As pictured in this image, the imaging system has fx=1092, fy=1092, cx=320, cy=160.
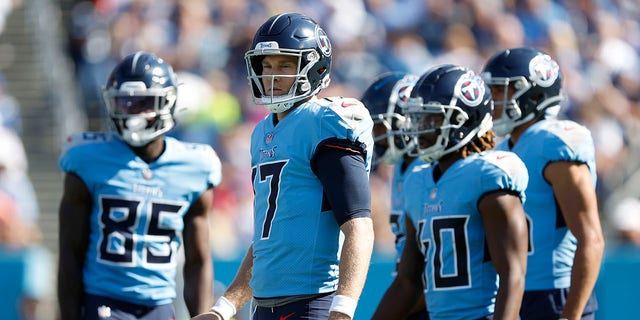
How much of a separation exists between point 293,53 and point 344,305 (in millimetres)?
990

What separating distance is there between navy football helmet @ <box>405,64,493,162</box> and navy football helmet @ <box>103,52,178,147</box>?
143 centimetres

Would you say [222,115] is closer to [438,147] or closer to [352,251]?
[438,147]

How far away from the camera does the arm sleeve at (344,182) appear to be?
383 cm

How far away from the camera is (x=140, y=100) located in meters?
5.66

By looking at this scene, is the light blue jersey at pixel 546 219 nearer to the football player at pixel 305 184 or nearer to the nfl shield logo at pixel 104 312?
the football player at pixel 305 184

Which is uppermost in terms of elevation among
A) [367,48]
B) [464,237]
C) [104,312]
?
[367,48]

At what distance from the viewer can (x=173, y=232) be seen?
5570 millimetres

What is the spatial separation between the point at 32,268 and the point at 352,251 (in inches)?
233

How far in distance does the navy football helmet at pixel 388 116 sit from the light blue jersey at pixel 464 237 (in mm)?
1345

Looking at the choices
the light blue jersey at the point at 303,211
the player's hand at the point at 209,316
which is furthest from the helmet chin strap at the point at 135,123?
the light blue jersey at the point at 303,211

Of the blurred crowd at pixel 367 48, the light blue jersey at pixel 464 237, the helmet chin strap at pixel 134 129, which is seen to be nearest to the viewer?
the light blue jersey at pixel 464 237

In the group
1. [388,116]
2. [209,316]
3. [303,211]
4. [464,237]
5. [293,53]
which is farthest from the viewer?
[388,116]

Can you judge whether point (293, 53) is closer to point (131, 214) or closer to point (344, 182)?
point (344, 182)

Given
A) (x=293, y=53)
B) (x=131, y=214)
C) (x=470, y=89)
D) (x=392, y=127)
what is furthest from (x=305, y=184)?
(x=392, y=127)
